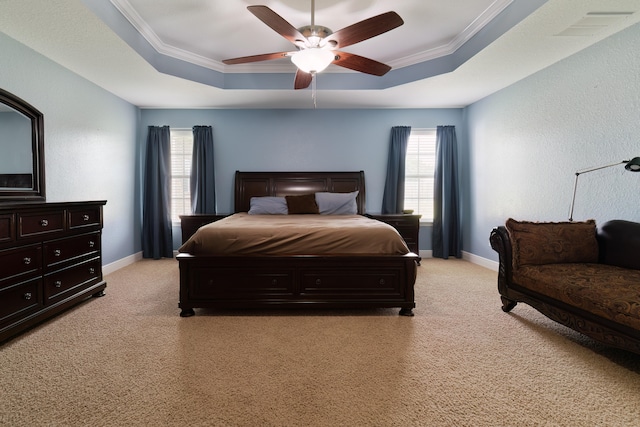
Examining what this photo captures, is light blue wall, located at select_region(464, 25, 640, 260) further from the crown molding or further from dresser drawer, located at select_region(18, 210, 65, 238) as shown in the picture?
dresser drawer, located at select_region(18, 210, 65, 238)

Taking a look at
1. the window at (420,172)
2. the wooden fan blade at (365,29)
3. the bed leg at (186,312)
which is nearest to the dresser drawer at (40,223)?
the bed leg at (186,312)

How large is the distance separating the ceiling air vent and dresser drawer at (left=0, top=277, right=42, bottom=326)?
5020mm

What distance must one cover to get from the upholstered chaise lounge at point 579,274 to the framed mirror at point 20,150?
4.48m

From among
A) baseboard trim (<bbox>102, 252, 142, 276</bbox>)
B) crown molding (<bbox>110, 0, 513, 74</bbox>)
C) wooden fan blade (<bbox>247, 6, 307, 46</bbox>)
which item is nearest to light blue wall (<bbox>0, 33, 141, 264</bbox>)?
baseboard trim (<bbox>102, 252, 142, 276</bbox>)


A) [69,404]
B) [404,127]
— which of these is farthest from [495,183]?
[69,404]

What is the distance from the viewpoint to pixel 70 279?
2.93m

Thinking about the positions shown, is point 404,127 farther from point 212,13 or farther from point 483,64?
point 212,13

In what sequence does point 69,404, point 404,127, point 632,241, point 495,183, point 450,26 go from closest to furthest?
point 69,404
point 632,241
point 450,26
point 495,183
point 404,127

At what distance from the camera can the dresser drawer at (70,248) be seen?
270 centimetres

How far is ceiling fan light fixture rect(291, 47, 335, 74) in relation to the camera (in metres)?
2.46

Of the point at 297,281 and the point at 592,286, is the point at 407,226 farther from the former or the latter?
the point at 592,286

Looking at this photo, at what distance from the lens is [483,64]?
11.8ft

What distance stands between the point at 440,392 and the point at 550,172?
3.14 metres

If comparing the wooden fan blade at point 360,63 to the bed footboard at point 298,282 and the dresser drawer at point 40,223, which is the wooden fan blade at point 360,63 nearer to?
the bed footboard at point 298,282
